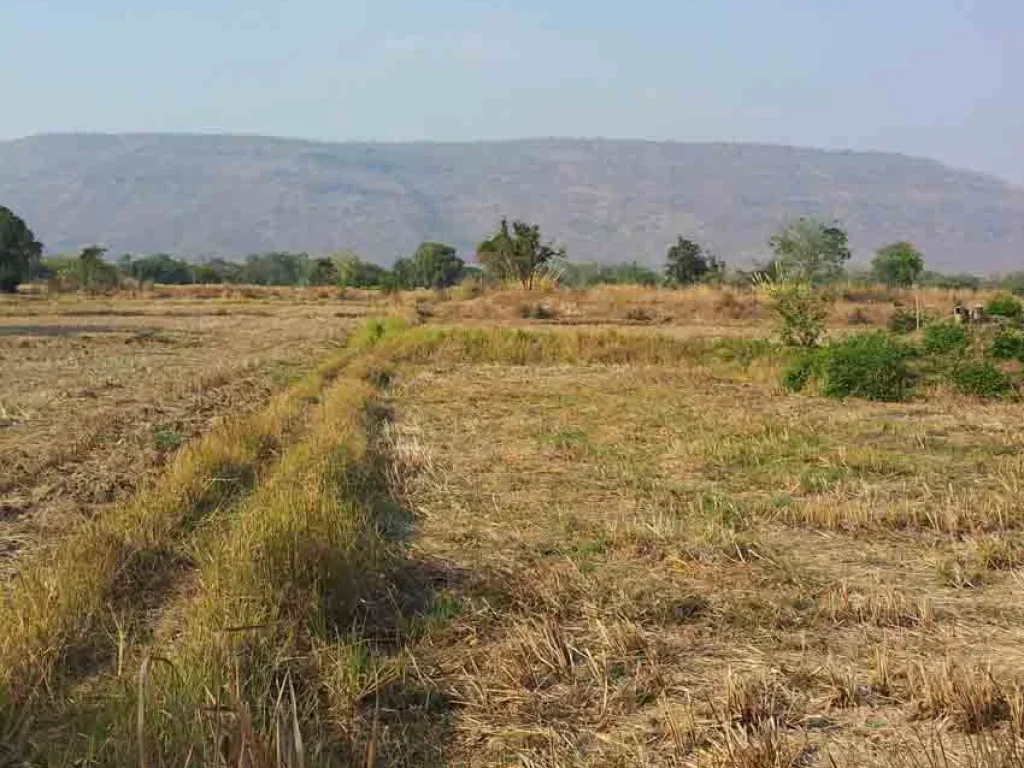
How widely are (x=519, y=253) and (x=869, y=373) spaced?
3965 centimetres

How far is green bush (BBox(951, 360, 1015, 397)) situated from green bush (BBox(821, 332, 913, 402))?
2.59 ft

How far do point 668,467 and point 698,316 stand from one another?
2903cm

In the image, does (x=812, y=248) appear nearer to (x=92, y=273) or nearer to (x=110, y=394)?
(x=92, y=273)

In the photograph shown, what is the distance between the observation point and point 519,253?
55.3m

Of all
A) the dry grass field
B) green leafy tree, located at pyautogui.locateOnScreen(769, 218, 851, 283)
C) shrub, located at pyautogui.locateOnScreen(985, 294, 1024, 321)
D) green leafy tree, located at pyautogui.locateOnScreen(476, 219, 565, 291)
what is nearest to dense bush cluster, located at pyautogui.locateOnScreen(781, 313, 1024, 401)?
the dry grass field

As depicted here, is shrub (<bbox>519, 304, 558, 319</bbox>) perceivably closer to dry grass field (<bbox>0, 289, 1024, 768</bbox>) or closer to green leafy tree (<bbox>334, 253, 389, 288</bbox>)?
dry grass field (<bbox>0, 289, 1024, 768</bbox>)

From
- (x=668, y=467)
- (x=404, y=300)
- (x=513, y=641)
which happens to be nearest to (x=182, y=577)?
(x=513, y=641)

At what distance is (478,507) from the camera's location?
8859 millimetres

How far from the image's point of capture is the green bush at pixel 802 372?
1769 centimetres

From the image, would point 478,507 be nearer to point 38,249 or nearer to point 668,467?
point 668,467

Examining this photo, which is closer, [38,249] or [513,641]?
[513,641]

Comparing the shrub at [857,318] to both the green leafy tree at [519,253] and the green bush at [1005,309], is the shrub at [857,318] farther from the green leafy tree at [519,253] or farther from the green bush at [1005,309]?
the green leafy tree at [519,253]

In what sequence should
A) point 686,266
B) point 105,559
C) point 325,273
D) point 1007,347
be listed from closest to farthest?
point 105,559 → point 1007,347 → point 686,266 → point 325,273

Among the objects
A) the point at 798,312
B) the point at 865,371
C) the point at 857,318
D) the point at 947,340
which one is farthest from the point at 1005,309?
the point at 857,318
